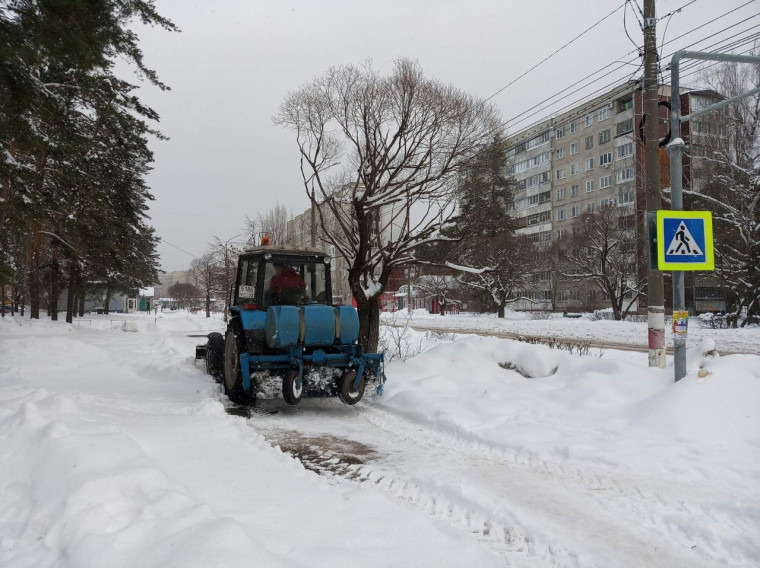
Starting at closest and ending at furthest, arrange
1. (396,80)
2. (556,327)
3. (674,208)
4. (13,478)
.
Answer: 1. (13,478)
2. (674,208)
3. (396,80)
4. (556,327)

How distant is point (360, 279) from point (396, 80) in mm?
4478

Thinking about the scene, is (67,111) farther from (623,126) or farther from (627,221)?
(623,126)

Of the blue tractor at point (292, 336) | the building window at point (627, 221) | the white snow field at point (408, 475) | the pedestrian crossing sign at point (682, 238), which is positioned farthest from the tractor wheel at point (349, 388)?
the building window at point (627, 221)

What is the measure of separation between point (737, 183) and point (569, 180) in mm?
36511

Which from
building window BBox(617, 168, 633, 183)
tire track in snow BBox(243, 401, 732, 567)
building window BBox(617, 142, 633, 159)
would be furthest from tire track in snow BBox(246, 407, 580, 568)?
building window BBox(617, 142, 633, 159)

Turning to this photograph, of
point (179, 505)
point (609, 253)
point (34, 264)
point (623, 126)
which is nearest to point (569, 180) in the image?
point (623, 126)

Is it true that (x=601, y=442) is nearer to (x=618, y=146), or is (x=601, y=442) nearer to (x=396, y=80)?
(x=396, y=80)

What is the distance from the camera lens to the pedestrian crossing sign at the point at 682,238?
7930 millimetres

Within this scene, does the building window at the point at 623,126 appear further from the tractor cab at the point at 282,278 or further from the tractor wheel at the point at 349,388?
the tractor wheel at the point at 349,388

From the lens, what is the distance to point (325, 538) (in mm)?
3707

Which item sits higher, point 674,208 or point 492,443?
point 674,208

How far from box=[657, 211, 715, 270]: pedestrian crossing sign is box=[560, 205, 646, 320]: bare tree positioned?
3069 centimetres

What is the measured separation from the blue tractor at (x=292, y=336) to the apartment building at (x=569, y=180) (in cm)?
3879

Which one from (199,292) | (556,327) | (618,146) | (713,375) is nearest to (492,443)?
(713,375)
